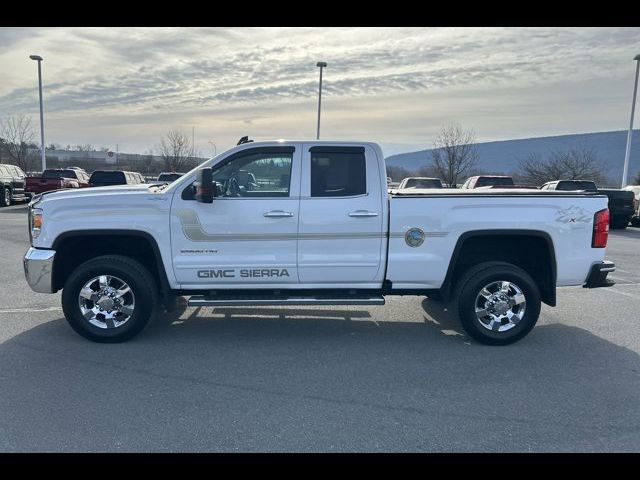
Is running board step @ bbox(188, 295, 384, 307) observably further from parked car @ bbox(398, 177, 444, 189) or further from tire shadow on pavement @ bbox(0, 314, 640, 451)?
parked car @ bbox(398, 177, 444, 189)

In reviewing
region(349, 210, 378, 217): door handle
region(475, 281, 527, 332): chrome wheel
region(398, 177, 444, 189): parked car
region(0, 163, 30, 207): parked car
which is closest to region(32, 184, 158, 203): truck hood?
region(349, 210, 378, 217): door handle

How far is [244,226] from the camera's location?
4.84 metres

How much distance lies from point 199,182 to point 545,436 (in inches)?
145

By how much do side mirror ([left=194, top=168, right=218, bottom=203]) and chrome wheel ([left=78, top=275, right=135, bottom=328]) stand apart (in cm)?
123

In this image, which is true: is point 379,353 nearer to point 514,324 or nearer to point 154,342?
point 514,324

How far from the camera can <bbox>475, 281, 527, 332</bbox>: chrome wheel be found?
16.5 feet

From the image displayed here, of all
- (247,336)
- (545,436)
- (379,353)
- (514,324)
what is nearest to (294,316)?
(247,336)

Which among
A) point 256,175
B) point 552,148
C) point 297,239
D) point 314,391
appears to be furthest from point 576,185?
point 552,148

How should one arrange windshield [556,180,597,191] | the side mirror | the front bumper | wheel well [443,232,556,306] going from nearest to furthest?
the side mirror → the front bumper → wheel well [443,232,556,306] → windshield [556,180,597,191]

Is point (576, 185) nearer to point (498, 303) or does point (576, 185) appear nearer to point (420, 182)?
point (420, 182)

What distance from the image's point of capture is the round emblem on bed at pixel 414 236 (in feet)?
16.1

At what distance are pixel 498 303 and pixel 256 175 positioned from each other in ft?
9.69

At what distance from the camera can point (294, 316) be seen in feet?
19.4

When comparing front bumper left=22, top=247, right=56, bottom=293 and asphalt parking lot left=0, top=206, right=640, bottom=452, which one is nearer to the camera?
asphalt parking lot left=0, top=206, right=640, bottom=452
